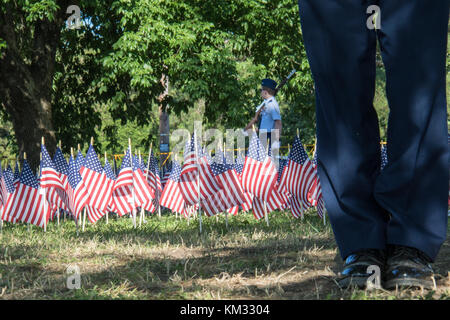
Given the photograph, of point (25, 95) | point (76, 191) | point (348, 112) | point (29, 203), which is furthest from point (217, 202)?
point (25, 95)

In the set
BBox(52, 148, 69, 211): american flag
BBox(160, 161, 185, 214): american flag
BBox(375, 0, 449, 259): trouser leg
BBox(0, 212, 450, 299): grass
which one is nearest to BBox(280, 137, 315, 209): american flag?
BBox(160, 161, 185, 214): american flag

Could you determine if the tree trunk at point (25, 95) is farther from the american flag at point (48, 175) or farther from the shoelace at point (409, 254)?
the shoelace at point (409, 254)

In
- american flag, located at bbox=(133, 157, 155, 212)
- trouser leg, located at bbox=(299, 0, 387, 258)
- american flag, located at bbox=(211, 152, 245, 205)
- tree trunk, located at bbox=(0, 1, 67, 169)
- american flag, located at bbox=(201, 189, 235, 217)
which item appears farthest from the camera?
tree trunk, located at bbox=(0, 1, 67, 169)

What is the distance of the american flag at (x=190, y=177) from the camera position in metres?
7.80

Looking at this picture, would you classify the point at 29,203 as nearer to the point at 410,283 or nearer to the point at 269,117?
the point at 269,117

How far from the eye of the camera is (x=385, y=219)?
8.36 ft

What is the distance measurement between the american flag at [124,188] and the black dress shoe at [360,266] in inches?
252

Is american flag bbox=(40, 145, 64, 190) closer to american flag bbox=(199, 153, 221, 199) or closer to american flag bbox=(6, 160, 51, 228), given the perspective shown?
american flag bbox=(6, 160, 51, 228)

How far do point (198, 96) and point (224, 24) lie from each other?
95.3 inches

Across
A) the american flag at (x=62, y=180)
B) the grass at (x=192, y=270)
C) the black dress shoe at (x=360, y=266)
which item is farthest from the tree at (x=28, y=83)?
the black dress shoe at (x=360, y=266)

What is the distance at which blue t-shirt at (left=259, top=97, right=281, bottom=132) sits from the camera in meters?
10.9

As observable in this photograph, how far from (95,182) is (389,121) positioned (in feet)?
22.2

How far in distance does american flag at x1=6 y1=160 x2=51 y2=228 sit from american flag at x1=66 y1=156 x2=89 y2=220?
1.17 ft
